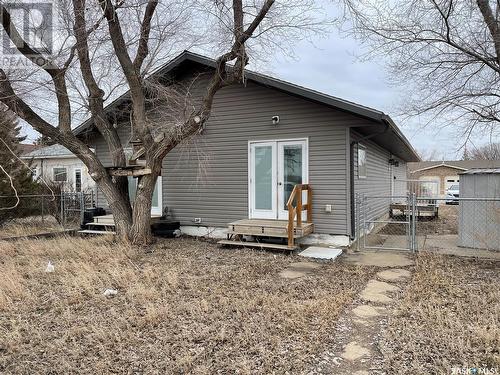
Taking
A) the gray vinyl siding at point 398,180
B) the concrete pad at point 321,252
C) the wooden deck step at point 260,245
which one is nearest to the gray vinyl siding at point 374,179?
the concrete pad at point 321,252

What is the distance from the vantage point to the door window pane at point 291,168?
832 centimetres

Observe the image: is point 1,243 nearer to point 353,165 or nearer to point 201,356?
point 201,356

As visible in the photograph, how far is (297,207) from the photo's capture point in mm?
7535

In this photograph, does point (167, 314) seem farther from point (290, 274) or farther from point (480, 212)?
point (480, 212)

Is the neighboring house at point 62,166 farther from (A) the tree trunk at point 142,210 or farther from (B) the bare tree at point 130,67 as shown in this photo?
(A) the tree trunk at point 142,210

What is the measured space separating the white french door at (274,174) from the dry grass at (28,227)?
19.4 ft

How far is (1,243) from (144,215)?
10.7 feet

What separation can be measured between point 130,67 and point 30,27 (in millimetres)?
2231

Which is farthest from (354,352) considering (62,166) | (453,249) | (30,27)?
(62,166)

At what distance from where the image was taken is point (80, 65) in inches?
316

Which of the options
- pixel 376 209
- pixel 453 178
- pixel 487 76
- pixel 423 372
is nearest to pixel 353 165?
pixel 487 76

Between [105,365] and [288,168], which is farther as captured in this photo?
[288,168]

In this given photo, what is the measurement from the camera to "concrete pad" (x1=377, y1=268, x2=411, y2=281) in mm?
5531

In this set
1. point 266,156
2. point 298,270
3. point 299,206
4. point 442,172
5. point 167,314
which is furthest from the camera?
point 442,172
